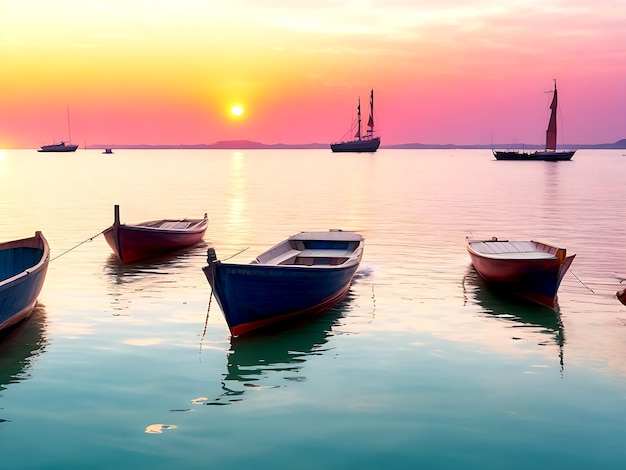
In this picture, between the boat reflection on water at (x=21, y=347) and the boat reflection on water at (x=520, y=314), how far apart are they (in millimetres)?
11025

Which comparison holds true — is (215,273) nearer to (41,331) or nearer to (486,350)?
(41,331)

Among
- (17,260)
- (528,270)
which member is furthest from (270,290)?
(17,260)

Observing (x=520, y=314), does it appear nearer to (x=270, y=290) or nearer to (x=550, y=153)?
(x=270, y=290)

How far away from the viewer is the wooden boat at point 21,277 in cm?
1454

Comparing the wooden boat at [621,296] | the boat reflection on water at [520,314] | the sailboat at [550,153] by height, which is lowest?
the boat reflection on water at [520,314]

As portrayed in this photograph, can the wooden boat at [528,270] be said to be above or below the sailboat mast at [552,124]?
below

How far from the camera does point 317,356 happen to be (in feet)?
45.6

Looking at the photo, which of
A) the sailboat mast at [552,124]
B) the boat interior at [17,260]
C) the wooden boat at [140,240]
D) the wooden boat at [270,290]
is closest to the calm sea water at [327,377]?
the wooden boat at [270,290]

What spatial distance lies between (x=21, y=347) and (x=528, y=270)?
523 inches

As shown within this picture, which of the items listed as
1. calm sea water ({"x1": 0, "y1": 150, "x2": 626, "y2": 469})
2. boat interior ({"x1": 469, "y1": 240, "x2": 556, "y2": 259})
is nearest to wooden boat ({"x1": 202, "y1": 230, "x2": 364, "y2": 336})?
calm sea water ({"x1": 0, "y1": 150, "x2": 626, "y2": 469})

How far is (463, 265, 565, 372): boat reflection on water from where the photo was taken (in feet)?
49.9

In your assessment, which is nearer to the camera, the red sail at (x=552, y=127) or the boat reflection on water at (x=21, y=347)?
the boat reflection on water at (x=21, y=347)

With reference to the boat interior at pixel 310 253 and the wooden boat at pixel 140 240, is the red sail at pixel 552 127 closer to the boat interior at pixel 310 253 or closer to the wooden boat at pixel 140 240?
the wooden boat at pixel 140 240

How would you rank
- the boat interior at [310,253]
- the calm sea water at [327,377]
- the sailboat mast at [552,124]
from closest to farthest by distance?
the calm sea water at [327,377]
the boat interior at [310,253]
the sailboat mast at [552,124]
